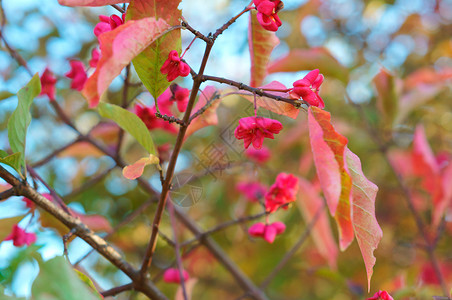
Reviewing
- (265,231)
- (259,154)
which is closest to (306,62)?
(259,154)

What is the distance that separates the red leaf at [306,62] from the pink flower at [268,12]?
22.3 inches

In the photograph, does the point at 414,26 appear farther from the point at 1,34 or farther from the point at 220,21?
the point at 1,34

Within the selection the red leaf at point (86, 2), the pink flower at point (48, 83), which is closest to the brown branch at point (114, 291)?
the red leaf at point (86, 2)

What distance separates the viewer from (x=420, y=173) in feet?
4.97

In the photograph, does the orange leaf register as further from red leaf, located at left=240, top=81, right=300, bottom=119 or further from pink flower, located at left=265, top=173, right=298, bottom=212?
pink flower, located at left=265, top=173, right=298, bottom=212

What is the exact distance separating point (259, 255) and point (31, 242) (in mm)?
1096

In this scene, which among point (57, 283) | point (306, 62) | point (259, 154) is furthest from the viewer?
point (259, 154)

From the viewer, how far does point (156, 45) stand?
2.00 feet

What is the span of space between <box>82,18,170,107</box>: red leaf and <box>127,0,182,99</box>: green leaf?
0.19 feet

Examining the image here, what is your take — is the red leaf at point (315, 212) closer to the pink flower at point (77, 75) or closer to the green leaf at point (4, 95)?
the pink flower at point (77, 75)

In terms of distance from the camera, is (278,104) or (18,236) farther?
(18,236)

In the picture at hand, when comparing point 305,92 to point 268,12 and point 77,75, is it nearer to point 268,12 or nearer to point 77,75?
point 268,12

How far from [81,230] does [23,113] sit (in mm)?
208

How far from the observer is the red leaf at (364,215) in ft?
1.83
